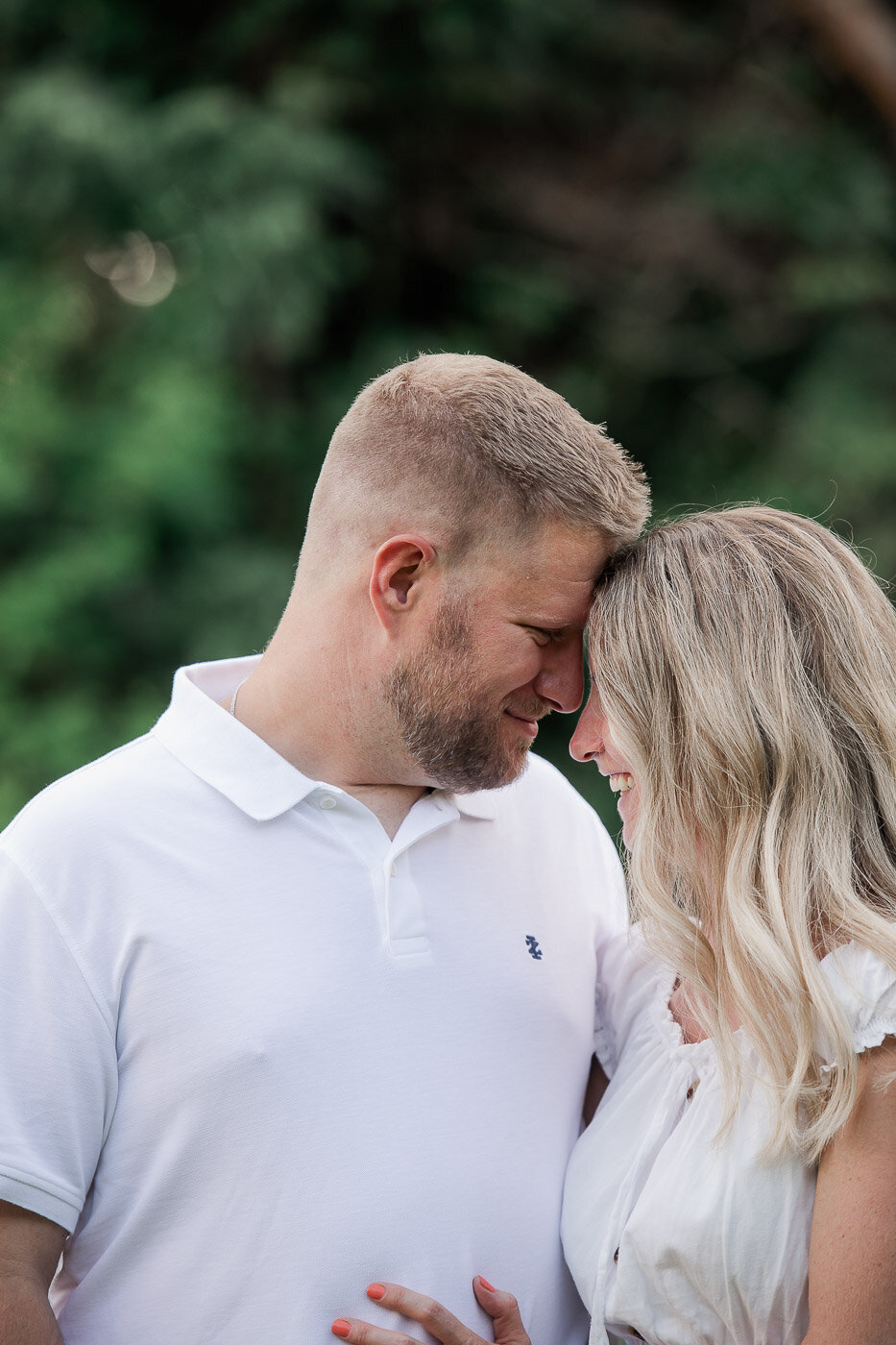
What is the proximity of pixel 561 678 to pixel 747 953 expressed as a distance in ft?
1.93

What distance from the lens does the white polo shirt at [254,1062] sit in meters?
1.76

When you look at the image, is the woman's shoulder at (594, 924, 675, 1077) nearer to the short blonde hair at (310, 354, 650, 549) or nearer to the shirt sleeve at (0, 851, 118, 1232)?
the short blonde hair at (310, 354, 650, 549)

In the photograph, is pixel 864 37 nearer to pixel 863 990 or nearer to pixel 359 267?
pixel 359 267

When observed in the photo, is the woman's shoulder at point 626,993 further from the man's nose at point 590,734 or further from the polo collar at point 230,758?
the polo collar at point 230,758

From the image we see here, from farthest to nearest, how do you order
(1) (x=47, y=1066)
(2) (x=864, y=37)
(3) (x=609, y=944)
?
(2) (x=864, y=37) < (3) (x=609, y=944) < (1) (x=47, y=1066)

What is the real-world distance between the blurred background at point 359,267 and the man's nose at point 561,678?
2888 mm

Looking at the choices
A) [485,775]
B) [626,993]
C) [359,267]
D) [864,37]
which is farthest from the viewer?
[359,267]

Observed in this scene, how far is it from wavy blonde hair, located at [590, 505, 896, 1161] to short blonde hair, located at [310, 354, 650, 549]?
0.48ft

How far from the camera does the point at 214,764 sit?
6.58 feet

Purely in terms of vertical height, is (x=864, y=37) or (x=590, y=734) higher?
(x=864, y=37)

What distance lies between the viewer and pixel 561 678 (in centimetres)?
216

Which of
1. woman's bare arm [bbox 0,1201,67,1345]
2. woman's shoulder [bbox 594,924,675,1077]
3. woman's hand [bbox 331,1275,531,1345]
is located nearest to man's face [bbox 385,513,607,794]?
woman's shoulder [bbox 594,924,675,1077]

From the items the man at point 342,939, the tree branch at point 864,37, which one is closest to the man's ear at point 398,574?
the man at point 342,939

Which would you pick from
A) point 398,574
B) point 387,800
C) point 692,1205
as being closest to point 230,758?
point 387,800
